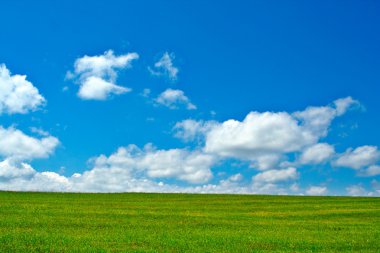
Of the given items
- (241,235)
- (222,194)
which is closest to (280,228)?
(241,235)

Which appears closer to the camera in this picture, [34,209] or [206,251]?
[206,251]

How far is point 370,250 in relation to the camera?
26672 mm

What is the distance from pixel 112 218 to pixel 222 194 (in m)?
44.5

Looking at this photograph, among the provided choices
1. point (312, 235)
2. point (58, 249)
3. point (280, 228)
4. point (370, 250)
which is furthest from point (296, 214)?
point (58, 249)

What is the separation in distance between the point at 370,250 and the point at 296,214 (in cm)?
2568

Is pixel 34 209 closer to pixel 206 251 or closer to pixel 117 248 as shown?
pixel 117 248

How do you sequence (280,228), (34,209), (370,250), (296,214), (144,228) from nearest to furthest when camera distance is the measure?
(370,250)
(144,228)
(280,228)
(34,209)
(296,214)

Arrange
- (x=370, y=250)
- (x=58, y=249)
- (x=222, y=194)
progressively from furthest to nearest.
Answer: (x=222, y=194) < (x=370, y=250) < (x=58, y=249)

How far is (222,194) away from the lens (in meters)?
83.7

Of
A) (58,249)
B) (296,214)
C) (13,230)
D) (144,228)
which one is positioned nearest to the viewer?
(58,249)

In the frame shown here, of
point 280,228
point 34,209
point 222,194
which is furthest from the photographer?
point 222,194

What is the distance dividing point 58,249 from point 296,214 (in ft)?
112

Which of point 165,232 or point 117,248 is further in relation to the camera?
point 165,232

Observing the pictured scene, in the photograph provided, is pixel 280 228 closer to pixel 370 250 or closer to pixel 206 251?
pixel 370 250
